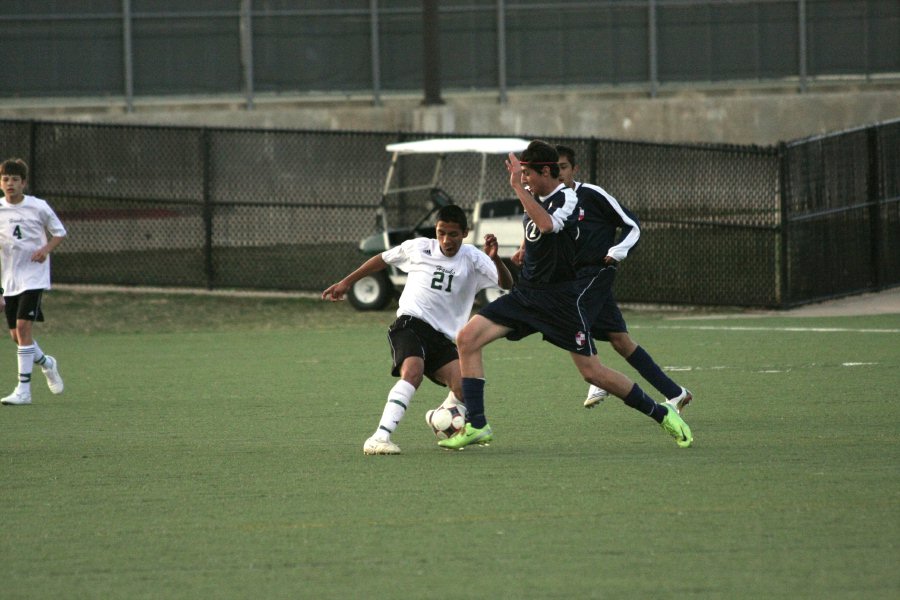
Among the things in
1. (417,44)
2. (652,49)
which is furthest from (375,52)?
(652,49)

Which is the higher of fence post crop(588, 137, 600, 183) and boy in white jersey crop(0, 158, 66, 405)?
fence post crop(588, 137, 600, 183)

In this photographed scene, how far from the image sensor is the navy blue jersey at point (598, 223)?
8992mm

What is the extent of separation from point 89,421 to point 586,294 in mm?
3746

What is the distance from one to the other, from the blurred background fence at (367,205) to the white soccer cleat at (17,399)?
8.78m

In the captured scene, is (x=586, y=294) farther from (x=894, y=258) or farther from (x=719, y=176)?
(x=894, y=258)

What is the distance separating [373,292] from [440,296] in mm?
9840

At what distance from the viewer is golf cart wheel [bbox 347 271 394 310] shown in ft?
60.0

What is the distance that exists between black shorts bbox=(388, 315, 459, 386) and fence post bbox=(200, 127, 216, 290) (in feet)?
39.5

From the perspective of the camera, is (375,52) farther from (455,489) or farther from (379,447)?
(455,489)

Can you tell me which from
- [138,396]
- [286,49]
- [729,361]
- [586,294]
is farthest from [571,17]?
[586,294]

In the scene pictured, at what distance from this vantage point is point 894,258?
62.3ft

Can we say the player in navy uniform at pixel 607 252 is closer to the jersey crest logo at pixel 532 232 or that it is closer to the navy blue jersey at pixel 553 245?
the navy blue jersey at pixel 553 245

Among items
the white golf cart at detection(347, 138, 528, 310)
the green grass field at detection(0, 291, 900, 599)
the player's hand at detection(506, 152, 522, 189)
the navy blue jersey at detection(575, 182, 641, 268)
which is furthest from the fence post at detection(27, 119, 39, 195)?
the player's hand at detection(506, 152, 522, 189)

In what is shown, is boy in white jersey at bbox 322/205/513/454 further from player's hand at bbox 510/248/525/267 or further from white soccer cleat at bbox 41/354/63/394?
white soccer cleat at bbox 41/354/63/394
